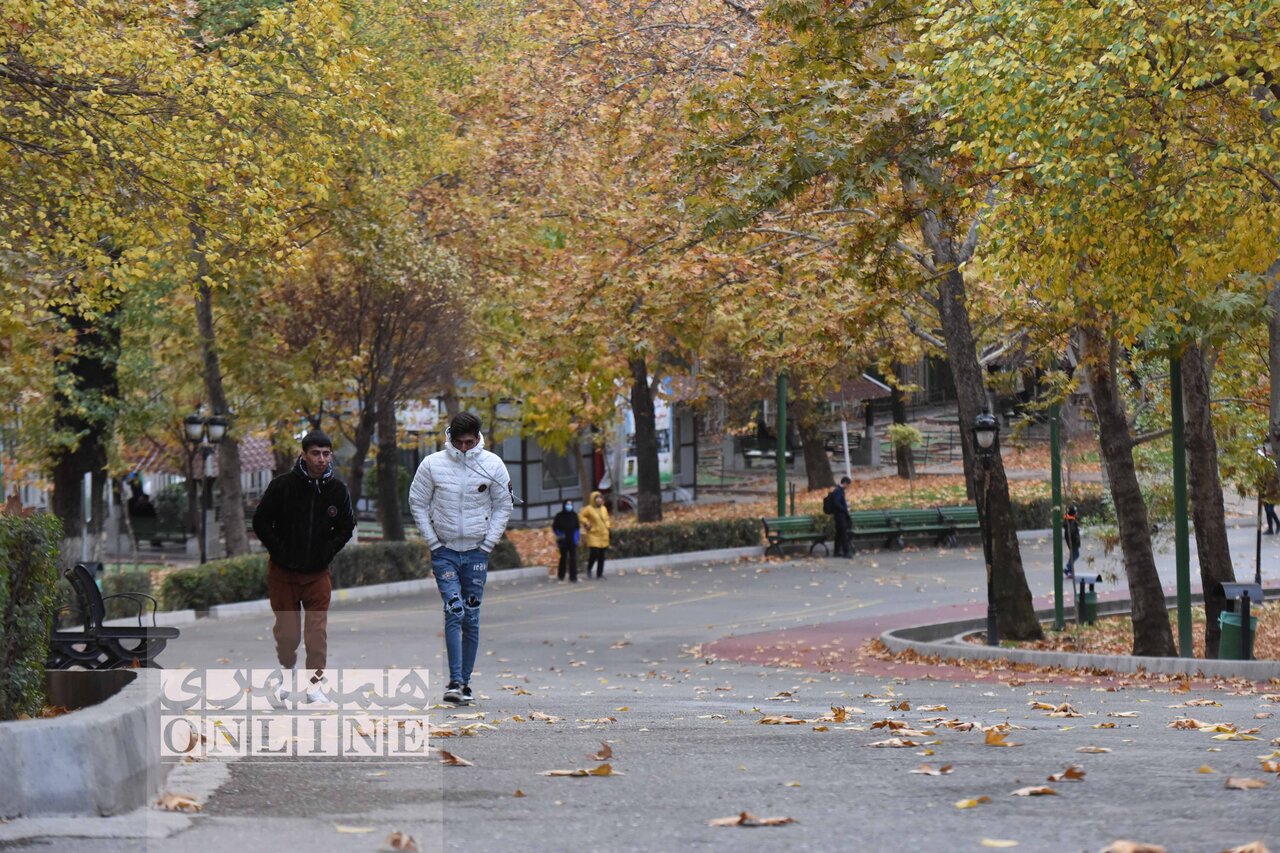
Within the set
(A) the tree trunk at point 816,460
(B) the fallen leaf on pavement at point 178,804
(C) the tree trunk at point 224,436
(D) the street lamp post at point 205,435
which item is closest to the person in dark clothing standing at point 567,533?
(C) the tree trunk at point 224,436

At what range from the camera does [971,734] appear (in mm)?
9016

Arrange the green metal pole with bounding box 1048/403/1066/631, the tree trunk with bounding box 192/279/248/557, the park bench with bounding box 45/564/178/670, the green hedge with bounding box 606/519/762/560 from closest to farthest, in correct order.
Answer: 1. the park bench with bounding box 45/564/178/670
2. the green metal pole with bounding box 1048/403/1066/631
3. the tree trunk with bounding box 192/279/248/557
4. the green hedge with bounding box 606/519/762/560

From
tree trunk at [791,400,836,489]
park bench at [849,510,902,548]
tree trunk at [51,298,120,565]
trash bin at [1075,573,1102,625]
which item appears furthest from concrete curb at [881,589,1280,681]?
tree trunk at [791,400,836,489]

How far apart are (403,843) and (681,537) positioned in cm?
2961

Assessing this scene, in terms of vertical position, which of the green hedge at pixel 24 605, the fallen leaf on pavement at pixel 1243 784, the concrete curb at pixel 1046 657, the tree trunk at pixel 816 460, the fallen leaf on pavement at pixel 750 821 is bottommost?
the concrete curb at pixel 1046 657

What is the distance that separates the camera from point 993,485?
2017cm

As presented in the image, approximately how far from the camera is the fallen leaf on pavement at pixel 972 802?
639 cm

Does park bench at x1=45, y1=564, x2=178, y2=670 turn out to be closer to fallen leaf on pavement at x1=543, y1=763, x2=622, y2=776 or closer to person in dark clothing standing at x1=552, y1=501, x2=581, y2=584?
fallen leaf on pavement at x1=543, y1=763, x2=622, y2=776

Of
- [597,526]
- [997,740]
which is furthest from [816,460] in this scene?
[997,740]

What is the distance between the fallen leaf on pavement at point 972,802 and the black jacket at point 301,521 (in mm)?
4699

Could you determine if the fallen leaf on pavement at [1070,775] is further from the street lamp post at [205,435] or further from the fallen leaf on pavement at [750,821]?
the street lamp post at [205,435]

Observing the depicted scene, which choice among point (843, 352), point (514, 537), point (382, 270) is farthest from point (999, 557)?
point (514, 537)

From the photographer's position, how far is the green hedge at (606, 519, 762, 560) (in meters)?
34.6

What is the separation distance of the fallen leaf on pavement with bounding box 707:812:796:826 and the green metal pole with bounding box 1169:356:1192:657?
12.2 metres
